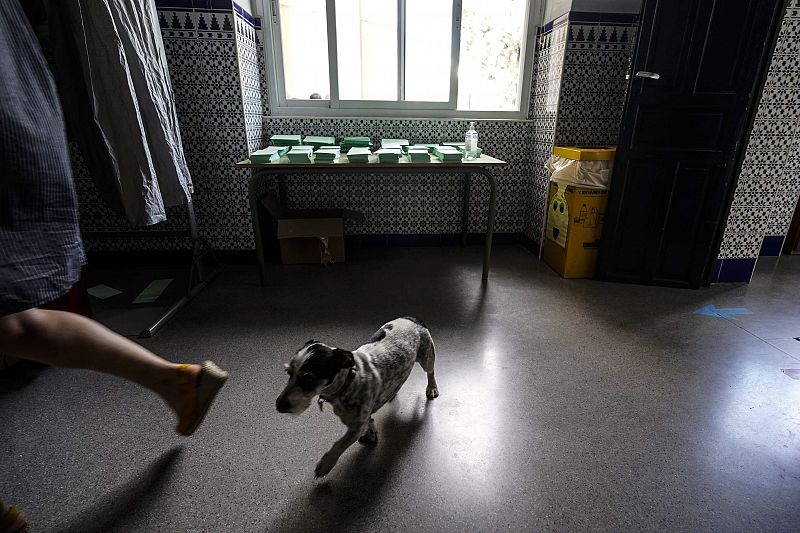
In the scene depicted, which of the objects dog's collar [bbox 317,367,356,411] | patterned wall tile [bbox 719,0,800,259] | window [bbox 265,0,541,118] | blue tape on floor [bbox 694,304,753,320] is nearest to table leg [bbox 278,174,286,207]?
window [bbox 265,0,541,118]

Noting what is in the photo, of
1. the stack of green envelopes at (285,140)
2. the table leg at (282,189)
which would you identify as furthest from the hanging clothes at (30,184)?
the table leg at (282,189)

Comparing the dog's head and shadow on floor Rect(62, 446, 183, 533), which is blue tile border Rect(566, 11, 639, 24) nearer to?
the dog's head

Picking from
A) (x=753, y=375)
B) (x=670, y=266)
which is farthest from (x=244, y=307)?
(x=670, y=266)

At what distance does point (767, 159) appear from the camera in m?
2.42

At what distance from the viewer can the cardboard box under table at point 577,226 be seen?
8.41 feet

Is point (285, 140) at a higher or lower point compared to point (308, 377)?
higher

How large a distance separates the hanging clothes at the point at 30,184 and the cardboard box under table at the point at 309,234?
1.80m

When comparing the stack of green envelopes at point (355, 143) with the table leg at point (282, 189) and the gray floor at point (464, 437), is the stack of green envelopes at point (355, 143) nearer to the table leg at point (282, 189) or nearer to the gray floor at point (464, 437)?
the table leg at point (282, 189)

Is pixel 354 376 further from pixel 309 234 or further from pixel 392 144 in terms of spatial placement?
pixel 392 144

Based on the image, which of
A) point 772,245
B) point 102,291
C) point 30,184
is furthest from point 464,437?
point 772,245

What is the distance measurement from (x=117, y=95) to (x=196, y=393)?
134 centimetres

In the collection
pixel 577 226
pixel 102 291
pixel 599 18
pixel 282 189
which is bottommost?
pixel 102 291

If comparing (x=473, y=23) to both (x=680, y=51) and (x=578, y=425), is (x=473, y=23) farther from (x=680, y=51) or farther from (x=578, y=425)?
(x=578, y=425)

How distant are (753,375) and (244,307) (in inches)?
97.0
